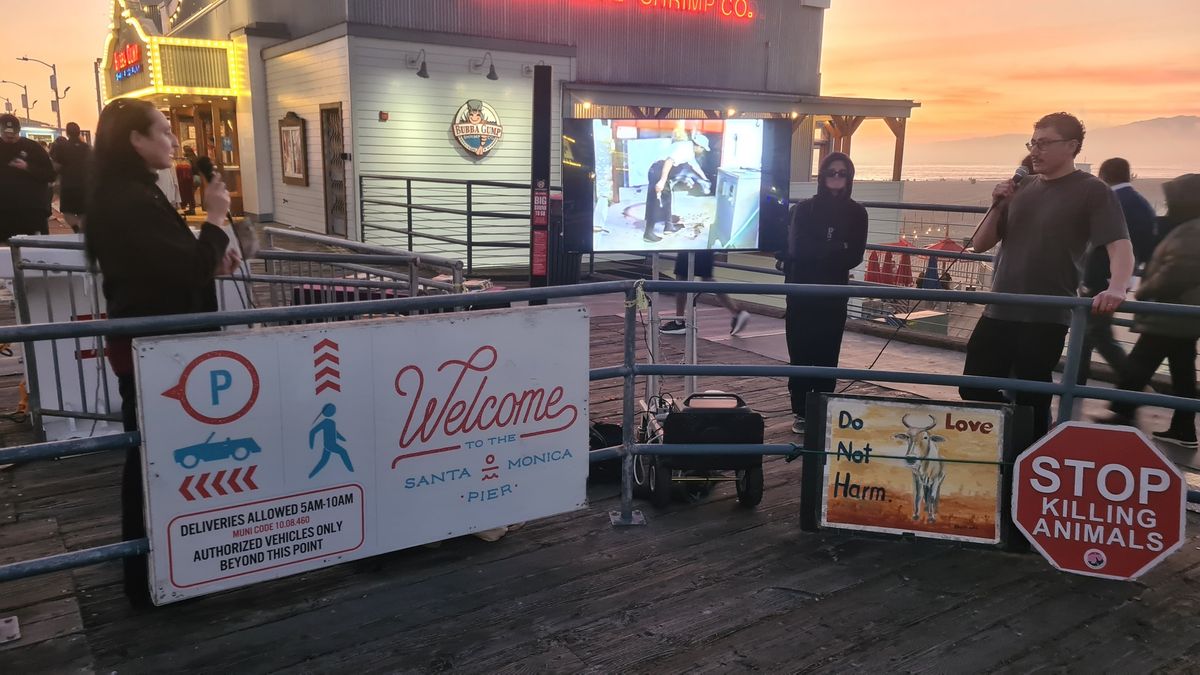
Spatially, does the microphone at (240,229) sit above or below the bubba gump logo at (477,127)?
below

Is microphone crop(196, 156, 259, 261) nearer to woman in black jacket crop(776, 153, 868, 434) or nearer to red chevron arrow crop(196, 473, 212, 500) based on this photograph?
red chevron arrow crop(196, 473, 212, 500)

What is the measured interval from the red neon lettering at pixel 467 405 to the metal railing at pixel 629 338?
0.88 ft

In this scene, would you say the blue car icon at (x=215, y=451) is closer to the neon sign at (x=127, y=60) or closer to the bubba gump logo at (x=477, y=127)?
the bubba gump logo at (x=477, y=127)

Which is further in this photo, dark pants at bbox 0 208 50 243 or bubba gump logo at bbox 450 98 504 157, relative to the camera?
bubba gump logo at bbox 450 98 504 157

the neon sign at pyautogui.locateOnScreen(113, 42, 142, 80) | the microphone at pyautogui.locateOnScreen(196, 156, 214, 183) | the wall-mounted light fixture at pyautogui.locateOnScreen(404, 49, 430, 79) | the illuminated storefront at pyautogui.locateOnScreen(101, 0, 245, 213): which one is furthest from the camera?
the neon sign at pyautogui.locateOnScreen(113, 42, 142, 80)

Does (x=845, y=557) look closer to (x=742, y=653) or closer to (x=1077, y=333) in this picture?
(x=742, y=653)

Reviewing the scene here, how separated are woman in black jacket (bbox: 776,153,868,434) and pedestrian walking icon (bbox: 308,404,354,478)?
351cm

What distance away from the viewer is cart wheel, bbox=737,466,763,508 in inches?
171

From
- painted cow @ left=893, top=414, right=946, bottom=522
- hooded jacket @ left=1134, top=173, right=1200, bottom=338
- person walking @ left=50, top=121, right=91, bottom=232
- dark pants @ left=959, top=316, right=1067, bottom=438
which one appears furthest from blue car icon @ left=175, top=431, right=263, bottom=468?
person walking @ left=50, top=121, right=91, bottom=232

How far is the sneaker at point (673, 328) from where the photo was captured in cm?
885

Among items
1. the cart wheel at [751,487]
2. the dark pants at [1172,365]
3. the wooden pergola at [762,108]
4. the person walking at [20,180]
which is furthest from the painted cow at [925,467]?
the wooden pergola at [762,108]

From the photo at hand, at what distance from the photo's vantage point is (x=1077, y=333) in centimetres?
364

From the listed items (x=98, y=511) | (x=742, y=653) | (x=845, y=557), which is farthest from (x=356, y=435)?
(x=845, y=557)

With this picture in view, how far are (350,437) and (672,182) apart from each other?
305 centimetres
